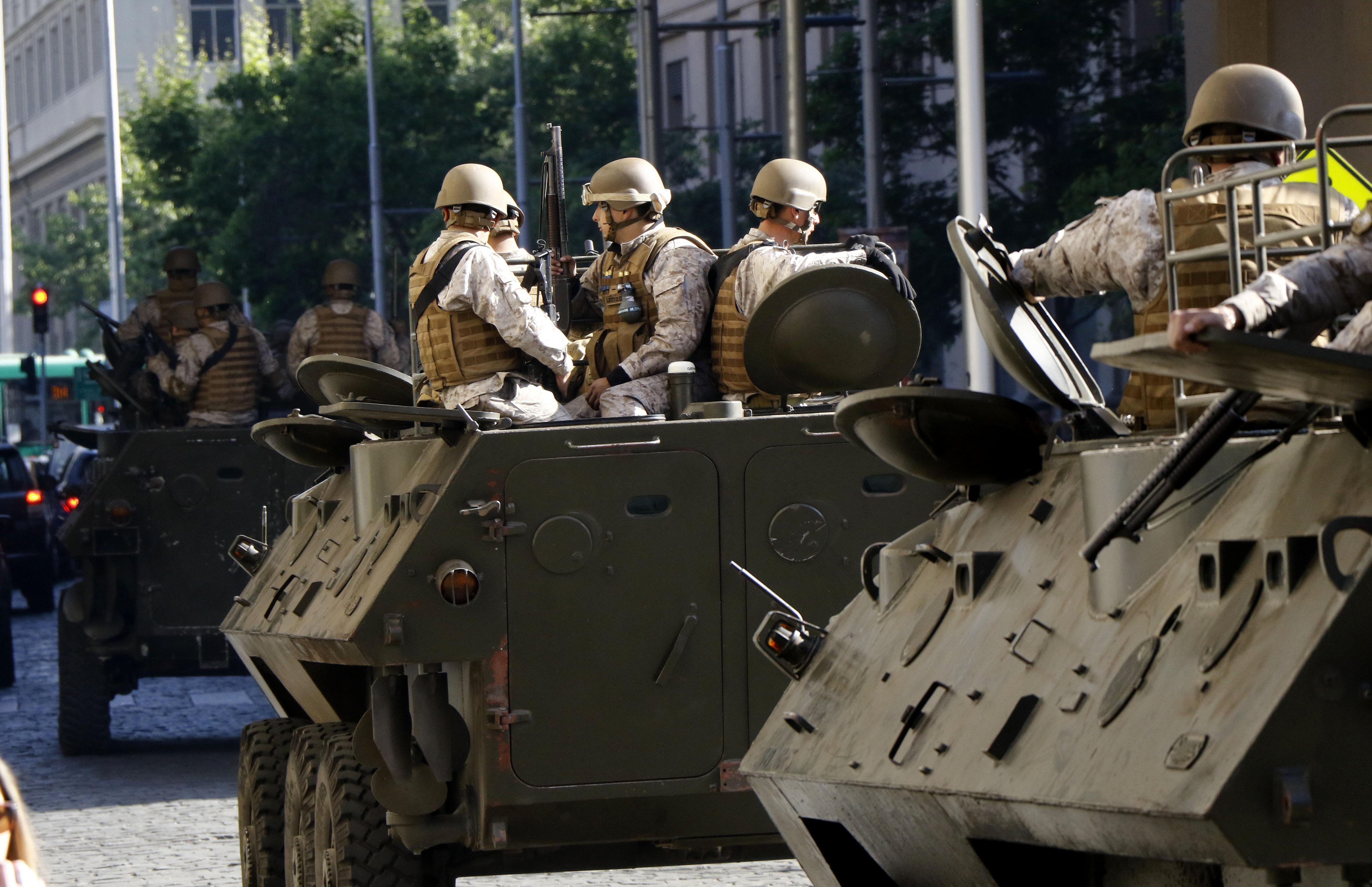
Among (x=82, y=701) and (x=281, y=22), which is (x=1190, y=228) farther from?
(x=281, y=22)

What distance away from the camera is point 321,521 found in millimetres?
8461

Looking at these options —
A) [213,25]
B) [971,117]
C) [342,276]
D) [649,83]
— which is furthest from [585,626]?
[213,25]

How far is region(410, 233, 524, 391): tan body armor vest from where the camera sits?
7.71 metres

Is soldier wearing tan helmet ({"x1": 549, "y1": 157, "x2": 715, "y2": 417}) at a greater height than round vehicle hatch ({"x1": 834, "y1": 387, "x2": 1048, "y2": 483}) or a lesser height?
greater

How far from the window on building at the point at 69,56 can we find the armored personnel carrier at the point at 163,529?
5508 centimetres

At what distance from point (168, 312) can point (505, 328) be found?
724 cm

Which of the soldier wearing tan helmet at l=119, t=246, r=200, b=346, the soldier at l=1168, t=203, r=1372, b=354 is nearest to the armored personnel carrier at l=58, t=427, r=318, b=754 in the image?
the soldier wearing tan helmet at l=119, t=246, r=200, b=346

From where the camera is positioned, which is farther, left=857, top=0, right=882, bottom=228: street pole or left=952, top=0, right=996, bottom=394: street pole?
left=857, top=0, right=882, bottom=228: street pole

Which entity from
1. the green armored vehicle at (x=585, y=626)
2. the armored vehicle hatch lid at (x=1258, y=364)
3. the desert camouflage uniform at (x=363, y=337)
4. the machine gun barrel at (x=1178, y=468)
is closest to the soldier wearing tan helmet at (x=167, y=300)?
the desert camouflage uniform at (x=363, y=337)

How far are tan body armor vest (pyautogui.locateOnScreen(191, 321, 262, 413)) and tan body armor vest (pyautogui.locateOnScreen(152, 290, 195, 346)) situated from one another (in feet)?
1.04

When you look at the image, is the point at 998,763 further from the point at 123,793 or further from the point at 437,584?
the point at 123,793

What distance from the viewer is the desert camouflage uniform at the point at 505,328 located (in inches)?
300

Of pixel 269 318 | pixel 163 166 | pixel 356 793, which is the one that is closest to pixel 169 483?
pixel 356 793

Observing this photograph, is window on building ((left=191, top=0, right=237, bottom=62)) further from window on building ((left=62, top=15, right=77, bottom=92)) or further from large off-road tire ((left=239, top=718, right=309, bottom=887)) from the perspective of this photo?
large off-road tire ((left=239, top=718, right=309, bottom=887))
